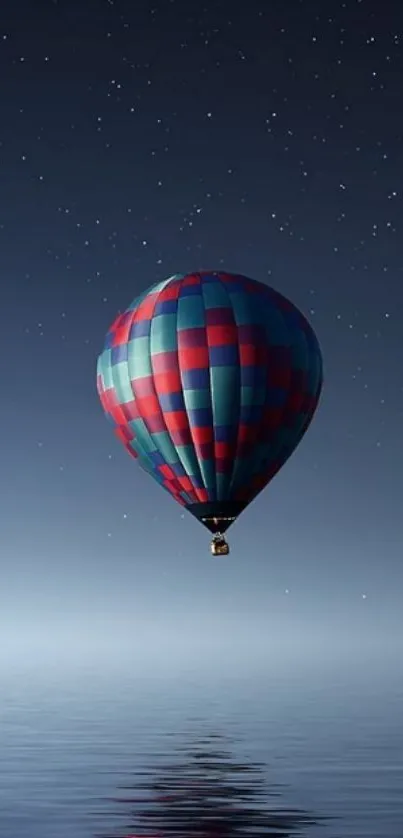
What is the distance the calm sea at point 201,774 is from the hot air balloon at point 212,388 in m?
7.80

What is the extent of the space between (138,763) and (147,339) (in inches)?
780

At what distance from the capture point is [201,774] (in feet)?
150

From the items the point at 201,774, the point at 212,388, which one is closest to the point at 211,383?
the point at 212,388

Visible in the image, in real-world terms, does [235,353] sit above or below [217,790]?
above

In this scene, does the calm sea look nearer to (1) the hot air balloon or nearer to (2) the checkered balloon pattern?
(1) the hot air balloon

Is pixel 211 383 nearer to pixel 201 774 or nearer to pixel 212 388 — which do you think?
pixel 212 388

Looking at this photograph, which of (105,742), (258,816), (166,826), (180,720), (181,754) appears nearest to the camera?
(166,826)

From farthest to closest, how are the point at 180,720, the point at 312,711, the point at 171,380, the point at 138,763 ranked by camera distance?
1. the point at 312,711
2. the point at 180,720
3. the point at 138,763
4. the point at 171,380

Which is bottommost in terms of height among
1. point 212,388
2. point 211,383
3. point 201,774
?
point 201,774

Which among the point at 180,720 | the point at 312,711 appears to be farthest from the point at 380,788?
the point at 312,711

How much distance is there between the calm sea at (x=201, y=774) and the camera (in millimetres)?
31891

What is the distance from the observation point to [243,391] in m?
38.5

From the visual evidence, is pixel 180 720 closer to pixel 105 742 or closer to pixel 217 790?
pixel 105 742

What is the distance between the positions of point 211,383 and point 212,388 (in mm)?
149
